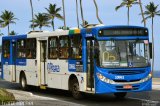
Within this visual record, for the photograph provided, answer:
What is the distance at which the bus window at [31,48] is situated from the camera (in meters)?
26.4

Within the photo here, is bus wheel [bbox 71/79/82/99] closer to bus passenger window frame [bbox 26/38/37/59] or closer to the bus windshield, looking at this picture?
the bus windshield

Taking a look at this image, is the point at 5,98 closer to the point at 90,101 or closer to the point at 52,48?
the point at 90,101

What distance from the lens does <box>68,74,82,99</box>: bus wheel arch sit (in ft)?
72.3

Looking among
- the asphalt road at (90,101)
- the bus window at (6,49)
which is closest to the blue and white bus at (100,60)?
the asphalt road at (90,101)

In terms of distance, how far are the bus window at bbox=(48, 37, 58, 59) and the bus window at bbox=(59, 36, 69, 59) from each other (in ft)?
1.46

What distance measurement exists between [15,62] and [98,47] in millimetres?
9359

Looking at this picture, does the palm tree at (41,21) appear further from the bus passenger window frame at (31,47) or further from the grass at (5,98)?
the grass at (5,98)

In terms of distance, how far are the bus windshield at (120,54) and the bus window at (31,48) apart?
21.3ft

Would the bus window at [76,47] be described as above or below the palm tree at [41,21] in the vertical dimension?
below

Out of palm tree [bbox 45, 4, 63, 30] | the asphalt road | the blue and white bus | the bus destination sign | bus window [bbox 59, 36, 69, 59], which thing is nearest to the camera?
the asphalt road

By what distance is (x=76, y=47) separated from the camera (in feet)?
72.4

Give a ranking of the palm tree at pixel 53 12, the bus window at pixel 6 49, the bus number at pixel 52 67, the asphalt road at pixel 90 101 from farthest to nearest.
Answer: the palm tree at pixel 53 12
the bus window at pixel 6 49
the bus number at pixel 52 67
the asphalt road at pixel 90 101

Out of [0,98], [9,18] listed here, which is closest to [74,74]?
[0,98]

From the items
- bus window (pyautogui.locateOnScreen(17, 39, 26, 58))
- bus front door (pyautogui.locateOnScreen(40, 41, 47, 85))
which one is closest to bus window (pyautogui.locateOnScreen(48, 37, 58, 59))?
bus front door (pyautogui.locateOnScreen(40, 41, 47, 85))
